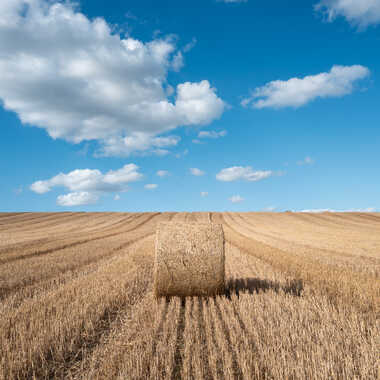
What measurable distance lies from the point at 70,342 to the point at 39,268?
20.5 feet

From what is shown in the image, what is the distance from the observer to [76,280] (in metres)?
7.87

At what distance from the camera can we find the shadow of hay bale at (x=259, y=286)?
6766mm

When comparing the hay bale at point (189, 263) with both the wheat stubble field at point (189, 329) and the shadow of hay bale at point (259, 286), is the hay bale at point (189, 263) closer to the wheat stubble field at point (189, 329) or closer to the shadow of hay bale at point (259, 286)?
the wheat stubble field at point (189, 329)

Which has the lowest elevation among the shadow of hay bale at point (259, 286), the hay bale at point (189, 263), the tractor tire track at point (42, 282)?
the shadow of hay bale at point (259, 286)

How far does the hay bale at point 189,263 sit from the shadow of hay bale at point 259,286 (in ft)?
1.79

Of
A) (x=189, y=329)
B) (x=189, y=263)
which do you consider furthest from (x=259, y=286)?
(x=189, y=329)

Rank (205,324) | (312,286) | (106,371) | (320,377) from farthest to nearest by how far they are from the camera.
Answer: (312,286), (205,324), (106,371), (320,377)

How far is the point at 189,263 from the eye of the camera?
264 inches

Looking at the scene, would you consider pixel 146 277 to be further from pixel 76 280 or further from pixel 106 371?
pixel 106 371

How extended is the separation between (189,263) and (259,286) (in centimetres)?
178

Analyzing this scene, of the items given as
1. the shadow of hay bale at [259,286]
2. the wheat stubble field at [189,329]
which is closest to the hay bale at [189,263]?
the wheat stubble field at [189,329]

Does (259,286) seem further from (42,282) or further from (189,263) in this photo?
(42,282)

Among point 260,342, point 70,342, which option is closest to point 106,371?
point 70,342

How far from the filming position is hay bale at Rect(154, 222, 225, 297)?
6602 mm
